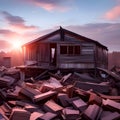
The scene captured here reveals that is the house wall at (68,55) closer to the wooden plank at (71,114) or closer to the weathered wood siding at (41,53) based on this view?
the weathered wood siding at (41,53)

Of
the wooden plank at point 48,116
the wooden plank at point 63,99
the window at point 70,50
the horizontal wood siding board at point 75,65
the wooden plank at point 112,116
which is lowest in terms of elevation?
the wooden plank at point 112,116

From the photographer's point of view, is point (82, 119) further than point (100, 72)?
No

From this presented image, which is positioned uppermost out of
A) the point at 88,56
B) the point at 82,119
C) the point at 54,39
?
the point at 54,39

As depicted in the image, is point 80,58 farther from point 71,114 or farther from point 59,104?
point 71,114

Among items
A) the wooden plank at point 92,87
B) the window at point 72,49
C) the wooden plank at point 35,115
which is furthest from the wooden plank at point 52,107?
the window at point 72,49

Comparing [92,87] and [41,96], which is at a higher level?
[92,87]

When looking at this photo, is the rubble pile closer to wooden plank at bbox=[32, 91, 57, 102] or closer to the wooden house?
wooden plank at bbox=[32, 91, 57, 102]

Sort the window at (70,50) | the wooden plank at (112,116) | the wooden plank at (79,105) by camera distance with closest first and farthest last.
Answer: the wooden plank at (112,116) → the wooden plank at (79,105) → the window at (70,50)

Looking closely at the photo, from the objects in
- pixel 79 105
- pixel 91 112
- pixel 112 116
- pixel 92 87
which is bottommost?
pixel 112 116

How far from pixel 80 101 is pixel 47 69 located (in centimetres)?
1138

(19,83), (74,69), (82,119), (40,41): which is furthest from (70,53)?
(82,119)

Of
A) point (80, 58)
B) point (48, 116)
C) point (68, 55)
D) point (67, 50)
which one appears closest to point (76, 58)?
point (80, 58)

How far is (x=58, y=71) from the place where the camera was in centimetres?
2364

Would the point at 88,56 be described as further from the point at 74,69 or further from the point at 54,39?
the point at 54,39
